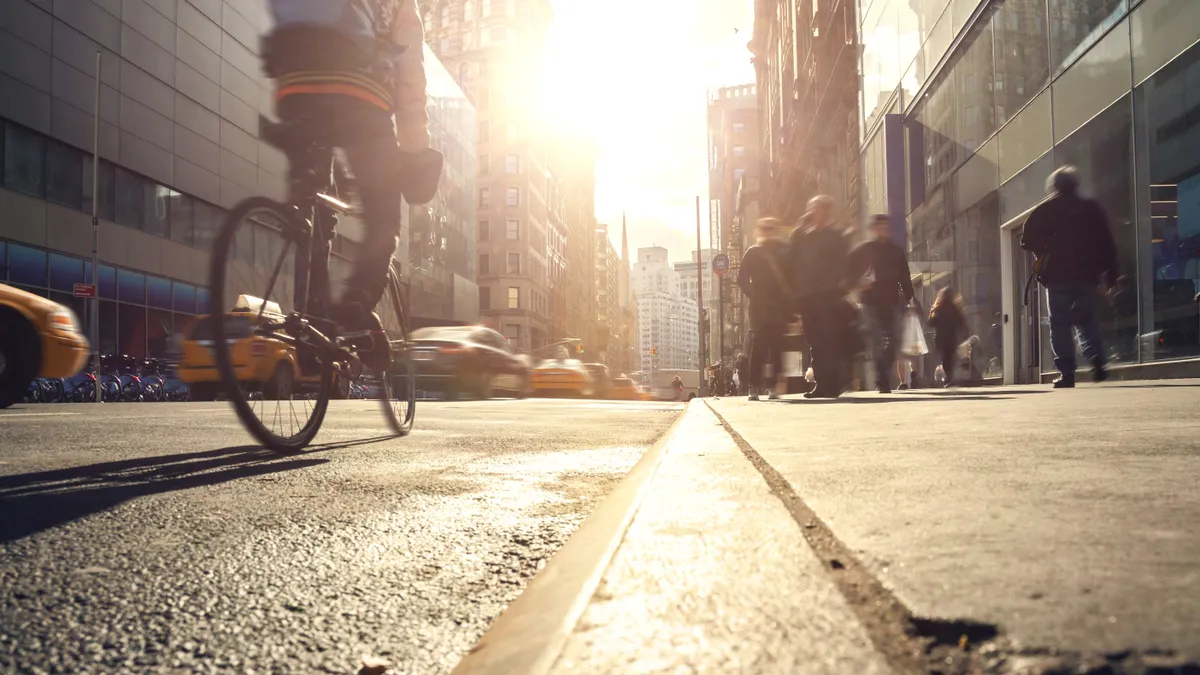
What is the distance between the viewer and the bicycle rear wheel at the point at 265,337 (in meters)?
3.22

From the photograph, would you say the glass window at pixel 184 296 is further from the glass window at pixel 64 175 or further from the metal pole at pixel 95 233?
the glass window at pixel 64 175

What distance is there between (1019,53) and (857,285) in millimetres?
7133

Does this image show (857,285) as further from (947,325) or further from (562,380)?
(562,380)

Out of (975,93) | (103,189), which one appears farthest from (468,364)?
(103,189)

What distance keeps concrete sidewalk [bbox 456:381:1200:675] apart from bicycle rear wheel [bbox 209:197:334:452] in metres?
1.90

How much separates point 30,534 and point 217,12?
106 ft

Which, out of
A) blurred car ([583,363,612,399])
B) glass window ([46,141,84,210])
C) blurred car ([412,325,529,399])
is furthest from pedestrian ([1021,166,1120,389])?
glass window ([46,141,84,210])

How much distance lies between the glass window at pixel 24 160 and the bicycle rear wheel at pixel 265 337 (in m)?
22.2

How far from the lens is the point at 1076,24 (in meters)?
11.7

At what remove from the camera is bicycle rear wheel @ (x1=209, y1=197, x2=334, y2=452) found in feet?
10.6

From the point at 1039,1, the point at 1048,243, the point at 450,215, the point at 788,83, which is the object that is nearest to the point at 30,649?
the point at 1048,243

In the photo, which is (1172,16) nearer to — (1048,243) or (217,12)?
(1048,243)

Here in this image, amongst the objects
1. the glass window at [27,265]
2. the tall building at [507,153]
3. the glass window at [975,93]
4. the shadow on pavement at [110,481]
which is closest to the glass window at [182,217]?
the glass window at [27,265]

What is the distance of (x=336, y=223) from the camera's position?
13.1 feet
